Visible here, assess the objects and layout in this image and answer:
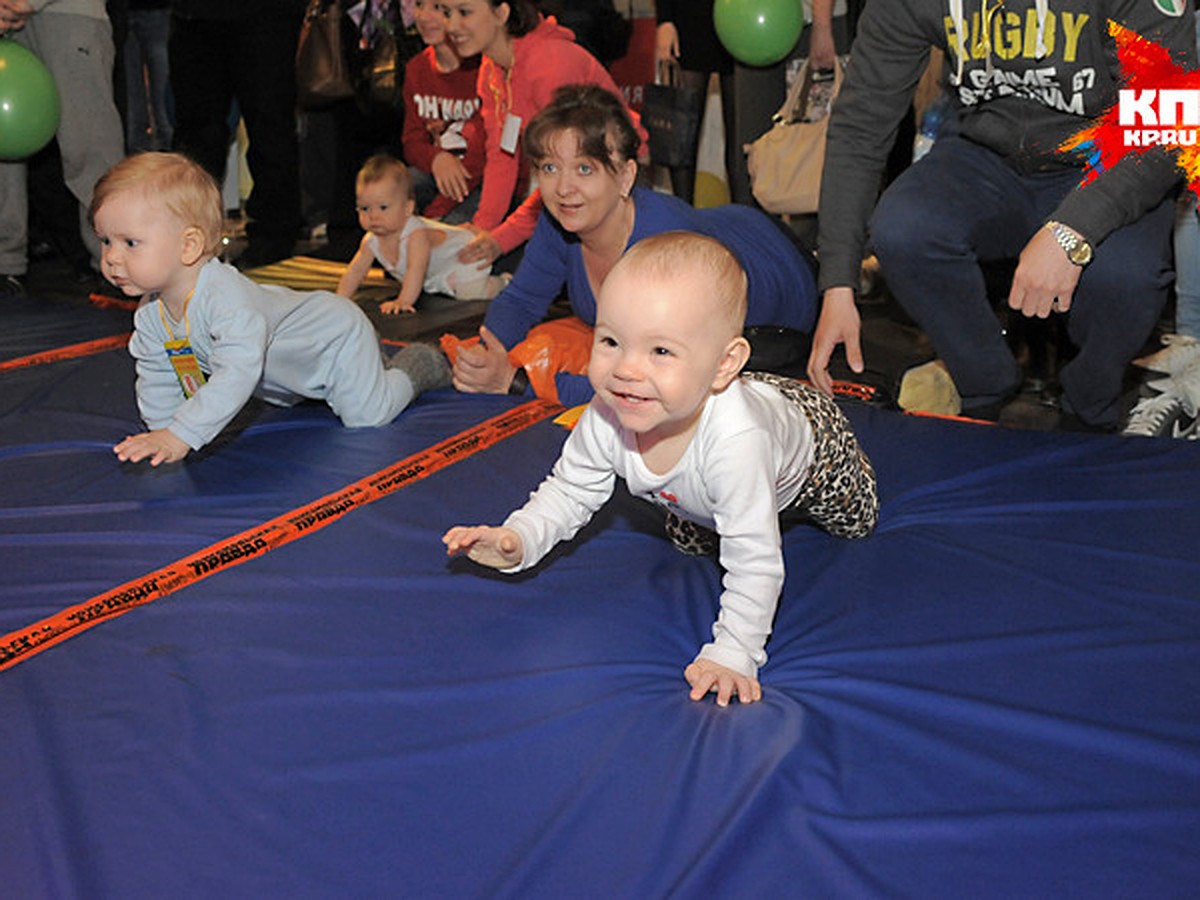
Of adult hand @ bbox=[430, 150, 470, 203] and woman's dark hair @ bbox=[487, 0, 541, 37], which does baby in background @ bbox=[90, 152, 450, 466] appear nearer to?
woman's dark hair @ bbox=[487, 0, 541, 37]

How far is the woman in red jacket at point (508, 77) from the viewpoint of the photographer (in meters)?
3.74

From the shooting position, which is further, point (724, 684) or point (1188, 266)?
point (1188, 266)

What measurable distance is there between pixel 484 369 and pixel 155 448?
2.86 ft

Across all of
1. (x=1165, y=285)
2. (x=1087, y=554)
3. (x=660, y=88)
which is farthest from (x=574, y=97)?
(x=660, y=88)

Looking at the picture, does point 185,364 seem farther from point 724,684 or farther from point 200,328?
point 724,684

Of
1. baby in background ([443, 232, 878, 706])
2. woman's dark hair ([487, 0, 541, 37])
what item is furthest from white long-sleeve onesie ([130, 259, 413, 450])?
woman's dark hair ([487, 0, 541, 37])

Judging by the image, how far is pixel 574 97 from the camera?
274cm

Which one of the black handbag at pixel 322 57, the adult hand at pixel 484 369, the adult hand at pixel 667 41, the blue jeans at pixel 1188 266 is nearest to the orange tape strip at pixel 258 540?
the adult hand at pixel 484 369

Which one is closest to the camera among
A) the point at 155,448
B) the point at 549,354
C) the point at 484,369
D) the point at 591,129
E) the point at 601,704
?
the point at 601,704

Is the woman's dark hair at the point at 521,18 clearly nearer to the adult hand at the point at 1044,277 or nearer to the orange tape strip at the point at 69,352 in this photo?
the orange tape strip at the point at 69,352

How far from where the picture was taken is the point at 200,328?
2.39 meters

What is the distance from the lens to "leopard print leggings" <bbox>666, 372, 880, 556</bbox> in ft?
6.07

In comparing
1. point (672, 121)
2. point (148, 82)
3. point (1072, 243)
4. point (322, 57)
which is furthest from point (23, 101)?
point (1072, 243)

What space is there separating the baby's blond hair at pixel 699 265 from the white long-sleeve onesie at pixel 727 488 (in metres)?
0.15
